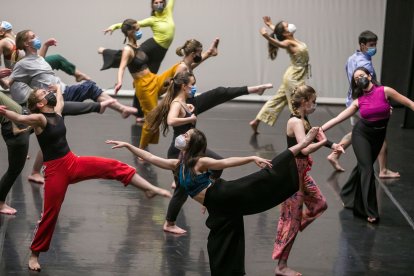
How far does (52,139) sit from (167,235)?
1450 millimetres

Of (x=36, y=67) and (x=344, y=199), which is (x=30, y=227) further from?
(x=344, y=199)

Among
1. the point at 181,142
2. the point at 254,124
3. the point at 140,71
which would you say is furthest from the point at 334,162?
the point at 181,142

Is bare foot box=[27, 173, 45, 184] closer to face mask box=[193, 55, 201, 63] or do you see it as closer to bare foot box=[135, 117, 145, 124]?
face mask box=[193, 55, 201, 63]

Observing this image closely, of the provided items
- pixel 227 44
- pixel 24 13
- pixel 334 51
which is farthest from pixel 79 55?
pixel 334 51

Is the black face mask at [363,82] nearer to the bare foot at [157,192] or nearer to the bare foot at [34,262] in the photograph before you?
the bare foot at [157,192]

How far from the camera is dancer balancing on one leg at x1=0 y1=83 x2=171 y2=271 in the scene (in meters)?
6.39

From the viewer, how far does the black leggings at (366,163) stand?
7.88 m

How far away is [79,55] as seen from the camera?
14.3m

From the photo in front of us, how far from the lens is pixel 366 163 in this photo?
26.1ft

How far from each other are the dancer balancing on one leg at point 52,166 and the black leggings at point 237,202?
0.62 metres

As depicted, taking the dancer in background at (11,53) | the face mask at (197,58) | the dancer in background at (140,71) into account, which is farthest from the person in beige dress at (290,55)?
the dancer in background at (11,53)

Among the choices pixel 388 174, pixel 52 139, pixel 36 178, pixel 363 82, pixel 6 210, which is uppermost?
pixel 52 139

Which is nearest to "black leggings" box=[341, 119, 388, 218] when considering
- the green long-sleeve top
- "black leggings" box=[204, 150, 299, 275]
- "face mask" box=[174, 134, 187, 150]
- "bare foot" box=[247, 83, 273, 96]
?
"bare foot" box=[247, 83, 273, 96]

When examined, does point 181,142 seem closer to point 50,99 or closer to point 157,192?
point 157,192
